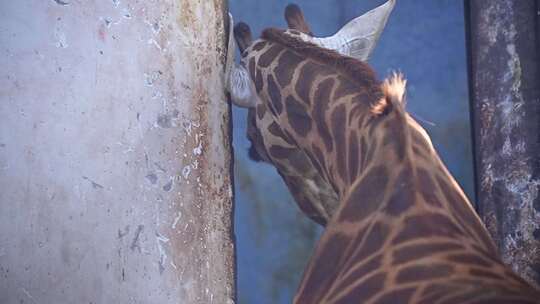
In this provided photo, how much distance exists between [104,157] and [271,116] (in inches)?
18.3

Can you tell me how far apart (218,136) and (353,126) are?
509 millimetres

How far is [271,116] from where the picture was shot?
229cm

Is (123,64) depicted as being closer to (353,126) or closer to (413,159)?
(353,126)

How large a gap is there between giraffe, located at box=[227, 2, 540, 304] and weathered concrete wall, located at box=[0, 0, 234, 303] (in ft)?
0.92

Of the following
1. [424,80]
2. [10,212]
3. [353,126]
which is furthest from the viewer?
[424,80]

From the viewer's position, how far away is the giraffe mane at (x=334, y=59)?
1923 mm

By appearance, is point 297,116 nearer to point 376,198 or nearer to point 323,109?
point 323,109

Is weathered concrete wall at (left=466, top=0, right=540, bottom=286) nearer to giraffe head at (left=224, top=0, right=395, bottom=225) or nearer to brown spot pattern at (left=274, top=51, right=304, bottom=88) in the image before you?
giraffe head at (left=224, top=0, right=395, bottom=225)

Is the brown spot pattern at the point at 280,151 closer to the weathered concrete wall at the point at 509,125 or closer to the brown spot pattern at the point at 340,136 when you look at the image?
the brown spot pattern at the point at 340,136

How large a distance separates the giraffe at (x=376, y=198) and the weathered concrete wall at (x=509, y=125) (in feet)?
3.46

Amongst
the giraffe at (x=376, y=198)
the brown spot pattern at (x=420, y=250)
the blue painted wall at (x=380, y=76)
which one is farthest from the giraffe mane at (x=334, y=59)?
the blue painted wall at (x=380, y=76)

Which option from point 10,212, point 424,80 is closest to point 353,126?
point 10,212

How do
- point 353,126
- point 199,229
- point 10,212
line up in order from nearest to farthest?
1. point 353,126
2. point 10,212
3. point 199,229

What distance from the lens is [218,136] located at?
2295 millimetres
